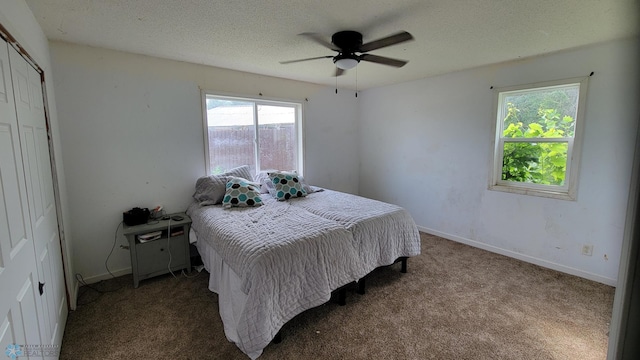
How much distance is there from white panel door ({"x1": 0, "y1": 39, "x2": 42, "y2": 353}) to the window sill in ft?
13.2

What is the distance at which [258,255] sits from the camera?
176 centimetres

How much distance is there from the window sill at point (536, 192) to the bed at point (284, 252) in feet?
4.40

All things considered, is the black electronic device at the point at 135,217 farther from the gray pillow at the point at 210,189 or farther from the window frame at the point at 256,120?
the window frame at the point at 256,120

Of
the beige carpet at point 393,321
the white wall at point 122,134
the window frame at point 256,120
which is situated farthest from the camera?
the window frame at point 256,120

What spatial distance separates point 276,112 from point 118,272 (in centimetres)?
266

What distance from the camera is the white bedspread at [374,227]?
2.36 metres

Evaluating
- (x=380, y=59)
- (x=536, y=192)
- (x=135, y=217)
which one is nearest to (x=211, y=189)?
(x=135, y=217)

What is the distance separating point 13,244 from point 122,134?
1804 mm

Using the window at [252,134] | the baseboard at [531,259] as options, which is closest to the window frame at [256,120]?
the window at [252,134]

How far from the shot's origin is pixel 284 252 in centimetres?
184

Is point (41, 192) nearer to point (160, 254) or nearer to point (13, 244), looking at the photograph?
point (13, 244)

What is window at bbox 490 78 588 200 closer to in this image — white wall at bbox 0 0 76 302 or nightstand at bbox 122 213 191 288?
nightstand at bbox 122 213 191 288

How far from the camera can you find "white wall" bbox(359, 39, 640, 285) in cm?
245

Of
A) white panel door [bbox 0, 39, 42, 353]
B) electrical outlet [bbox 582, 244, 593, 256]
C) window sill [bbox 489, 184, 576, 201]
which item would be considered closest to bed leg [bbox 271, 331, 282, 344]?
white panel door [bbox 0, 39, 42, 353]
